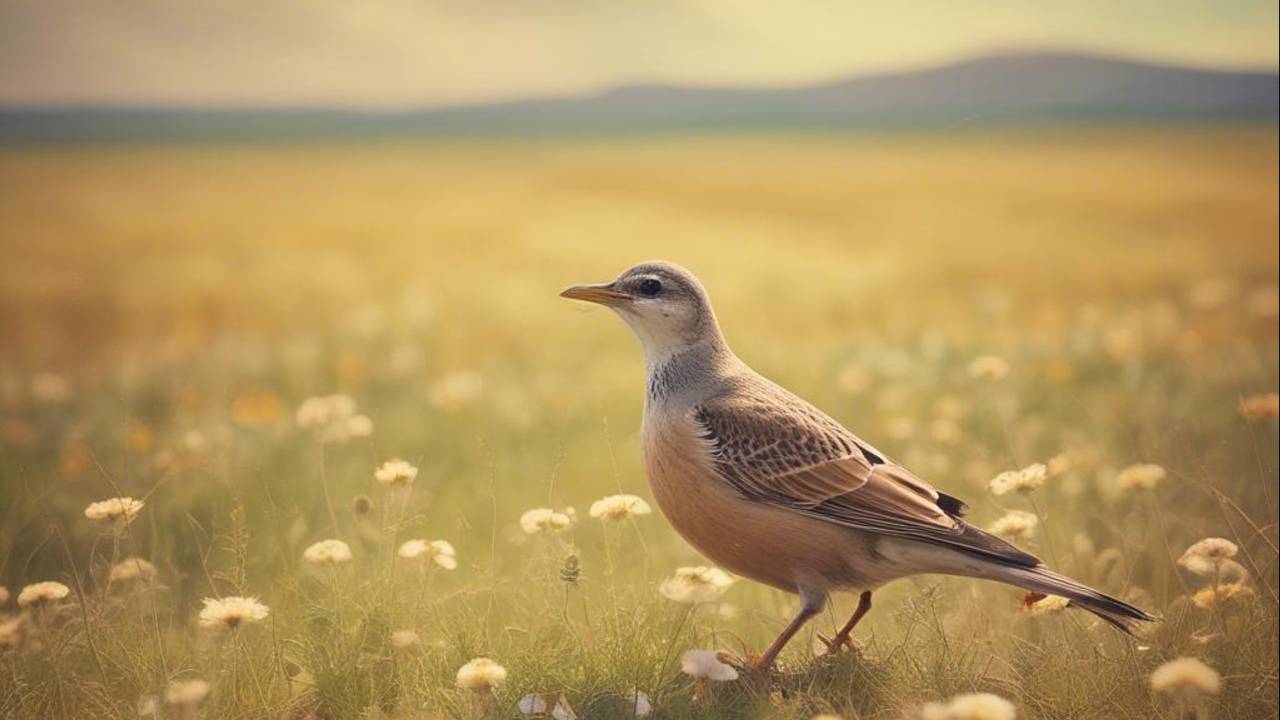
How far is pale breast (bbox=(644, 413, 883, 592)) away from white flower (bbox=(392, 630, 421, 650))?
1218 millimetres

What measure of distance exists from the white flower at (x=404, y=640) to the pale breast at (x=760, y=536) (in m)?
1.22

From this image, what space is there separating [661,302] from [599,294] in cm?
28

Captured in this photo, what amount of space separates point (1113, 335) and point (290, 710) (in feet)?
23.9

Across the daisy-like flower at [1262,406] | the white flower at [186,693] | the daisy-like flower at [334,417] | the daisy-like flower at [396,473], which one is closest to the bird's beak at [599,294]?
the daisy-like flower at [396,473]

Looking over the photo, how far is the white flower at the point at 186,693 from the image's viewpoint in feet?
13.2

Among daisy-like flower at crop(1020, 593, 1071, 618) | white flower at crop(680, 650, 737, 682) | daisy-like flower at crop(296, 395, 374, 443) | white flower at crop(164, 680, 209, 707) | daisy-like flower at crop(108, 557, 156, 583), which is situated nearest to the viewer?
white flower at crop(164, 680, 209, 707)

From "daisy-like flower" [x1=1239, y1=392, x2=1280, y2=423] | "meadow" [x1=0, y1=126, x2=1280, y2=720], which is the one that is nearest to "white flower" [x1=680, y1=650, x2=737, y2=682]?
"meadow" [x1=0, y1=126, x2=1280, y2=720]

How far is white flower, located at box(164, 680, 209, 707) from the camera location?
13.2ft

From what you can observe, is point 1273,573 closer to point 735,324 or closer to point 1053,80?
point 1053,80

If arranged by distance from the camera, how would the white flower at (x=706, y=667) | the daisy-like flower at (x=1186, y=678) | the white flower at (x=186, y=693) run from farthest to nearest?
the white flower at (x=706, y=667) → the white flower at (x=186, y=693) → the daisy-like flower at (x=1186, y=678)

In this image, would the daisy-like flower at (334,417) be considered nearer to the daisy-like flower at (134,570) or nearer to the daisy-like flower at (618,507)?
the daisy-like flower at (134,570)

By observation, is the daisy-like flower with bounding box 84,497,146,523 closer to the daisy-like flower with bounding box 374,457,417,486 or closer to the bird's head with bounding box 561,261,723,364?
the daisy-like flower with bounding box 374,457,417,486

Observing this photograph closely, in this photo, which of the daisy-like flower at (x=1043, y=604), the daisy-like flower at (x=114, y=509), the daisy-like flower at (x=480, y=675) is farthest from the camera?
the daisy-like flower at (x=1043, y=604)

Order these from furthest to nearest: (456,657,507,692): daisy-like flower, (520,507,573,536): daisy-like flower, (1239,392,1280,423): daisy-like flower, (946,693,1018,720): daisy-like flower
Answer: (1239,392,1280,423): daisy-like flower
(520,507,573,536): daisy-like flower
(456,657,507,692): daisy-like flower
(946,693,1018,720): daisy-like flower
